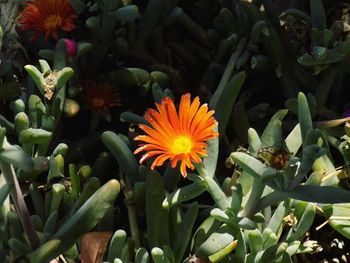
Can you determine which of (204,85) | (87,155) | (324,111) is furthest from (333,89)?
(87,155)

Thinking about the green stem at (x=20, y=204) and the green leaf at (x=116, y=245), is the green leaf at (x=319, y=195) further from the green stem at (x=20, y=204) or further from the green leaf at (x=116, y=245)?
the green stem at (x=20, y=204)

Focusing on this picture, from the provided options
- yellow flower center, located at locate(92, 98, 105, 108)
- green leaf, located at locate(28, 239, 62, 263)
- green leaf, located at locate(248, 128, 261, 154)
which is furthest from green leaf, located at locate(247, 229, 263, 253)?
yellow flower center, located at locate(92, 98, 105, 108)

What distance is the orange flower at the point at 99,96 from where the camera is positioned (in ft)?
3.86

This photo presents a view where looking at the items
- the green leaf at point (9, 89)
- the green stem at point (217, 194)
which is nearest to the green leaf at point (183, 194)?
the green stem at point (217, 194)

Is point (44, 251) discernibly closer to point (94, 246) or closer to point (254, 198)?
point (94, 246)

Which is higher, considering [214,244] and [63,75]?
[63,75]

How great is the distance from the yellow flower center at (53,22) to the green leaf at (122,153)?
0.29 m

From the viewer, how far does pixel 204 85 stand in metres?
1.24

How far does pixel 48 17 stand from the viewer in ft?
3.97

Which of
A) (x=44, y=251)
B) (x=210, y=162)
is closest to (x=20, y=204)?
(x=44, y=251)

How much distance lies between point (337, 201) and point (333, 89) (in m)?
0.38

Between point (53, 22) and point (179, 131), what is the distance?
387 millimetres

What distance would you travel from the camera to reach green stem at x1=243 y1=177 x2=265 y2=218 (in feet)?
3.08

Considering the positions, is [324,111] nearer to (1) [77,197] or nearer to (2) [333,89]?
(2) [333,89]
